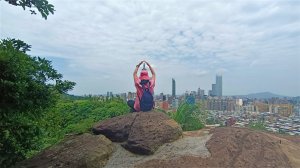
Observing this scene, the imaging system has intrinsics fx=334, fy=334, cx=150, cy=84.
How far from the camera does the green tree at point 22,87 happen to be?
21.6 ft

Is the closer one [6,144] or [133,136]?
[6,144]

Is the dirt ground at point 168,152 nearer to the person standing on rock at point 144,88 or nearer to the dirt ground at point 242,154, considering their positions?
the dirt ground at point 242,154

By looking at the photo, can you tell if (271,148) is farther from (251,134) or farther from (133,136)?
(133,136)

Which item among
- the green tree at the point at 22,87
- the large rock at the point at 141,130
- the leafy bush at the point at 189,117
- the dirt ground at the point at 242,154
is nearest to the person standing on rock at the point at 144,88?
the large rock at the point at 141,130

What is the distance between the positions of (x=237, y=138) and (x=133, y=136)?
4100 millimetres

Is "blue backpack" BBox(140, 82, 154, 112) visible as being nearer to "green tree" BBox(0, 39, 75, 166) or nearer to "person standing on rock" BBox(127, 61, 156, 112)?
"person standing on rock" BBox(127, 61, 156, 112)

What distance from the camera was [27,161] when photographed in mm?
11266

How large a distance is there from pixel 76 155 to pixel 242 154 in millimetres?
5661

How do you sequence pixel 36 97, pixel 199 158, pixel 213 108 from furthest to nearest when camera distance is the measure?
pixel 213 108
pixel 199 158
pixel 36 97

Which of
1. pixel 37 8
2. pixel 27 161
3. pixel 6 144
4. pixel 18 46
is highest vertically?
pixel 37 8

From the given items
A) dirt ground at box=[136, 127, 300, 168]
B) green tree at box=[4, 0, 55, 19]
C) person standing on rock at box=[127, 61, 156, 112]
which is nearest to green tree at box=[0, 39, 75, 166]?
green tree at box=[4, 0, 55, 19]

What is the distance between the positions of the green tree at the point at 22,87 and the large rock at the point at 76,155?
7.38ft

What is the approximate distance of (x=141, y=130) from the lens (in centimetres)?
1365

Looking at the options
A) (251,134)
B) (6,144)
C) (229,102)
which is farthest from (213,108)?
(6,144)
